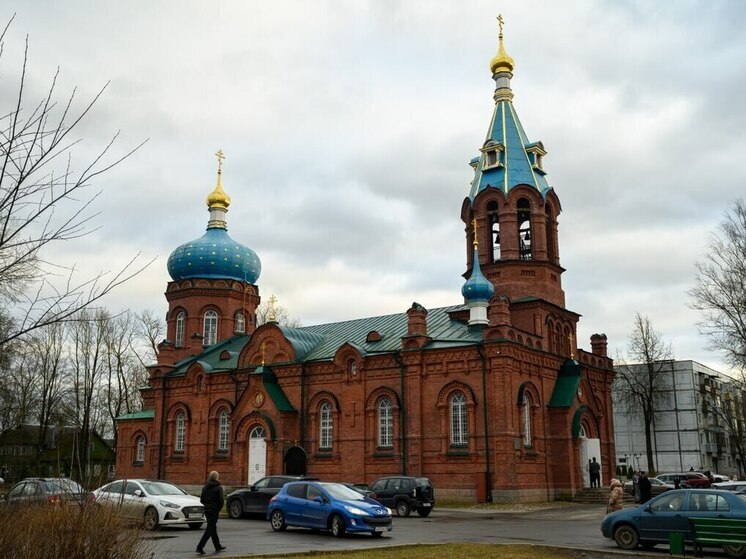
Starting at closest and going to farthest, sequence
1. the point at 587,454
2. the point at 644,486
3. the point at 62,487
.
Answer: the point at 62,487
the point at 644,486
the point at 587,454

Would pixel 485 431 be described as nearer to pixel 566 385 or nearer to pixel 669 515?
pixel 566 385

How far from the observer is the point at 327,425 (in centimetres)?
3384

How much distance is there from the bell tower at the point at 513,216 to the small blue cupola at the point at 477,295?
131 centimetres

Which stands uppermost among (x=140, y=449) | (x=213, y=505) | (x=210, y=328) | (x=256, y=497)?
(x=210, y=328)

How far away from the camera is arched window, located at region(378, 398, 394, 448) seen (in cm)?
3188

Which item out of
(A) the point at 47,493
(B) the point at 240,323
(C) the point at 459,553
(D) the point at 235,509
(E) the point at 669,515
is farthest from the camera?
(B) the point at 240,323

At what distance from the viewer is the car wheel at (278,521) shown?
18.2 metres

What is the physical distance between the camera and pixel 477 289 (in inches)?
1303

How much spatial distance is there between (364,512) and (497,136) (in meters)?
24.5

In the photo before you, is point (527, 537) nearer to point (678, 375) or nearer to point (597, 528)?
point (597, 528)

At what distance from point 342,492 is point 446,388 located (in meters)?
13.4

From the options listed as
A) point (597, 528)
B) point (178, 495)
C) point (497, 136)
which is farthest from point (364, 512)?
point (497, 136)

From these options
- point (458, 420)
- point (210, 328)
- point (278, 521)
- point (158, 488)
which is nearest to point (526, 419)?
point (458, 420)

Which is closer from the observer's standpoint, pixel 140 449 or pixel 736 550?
pixel 736 550
